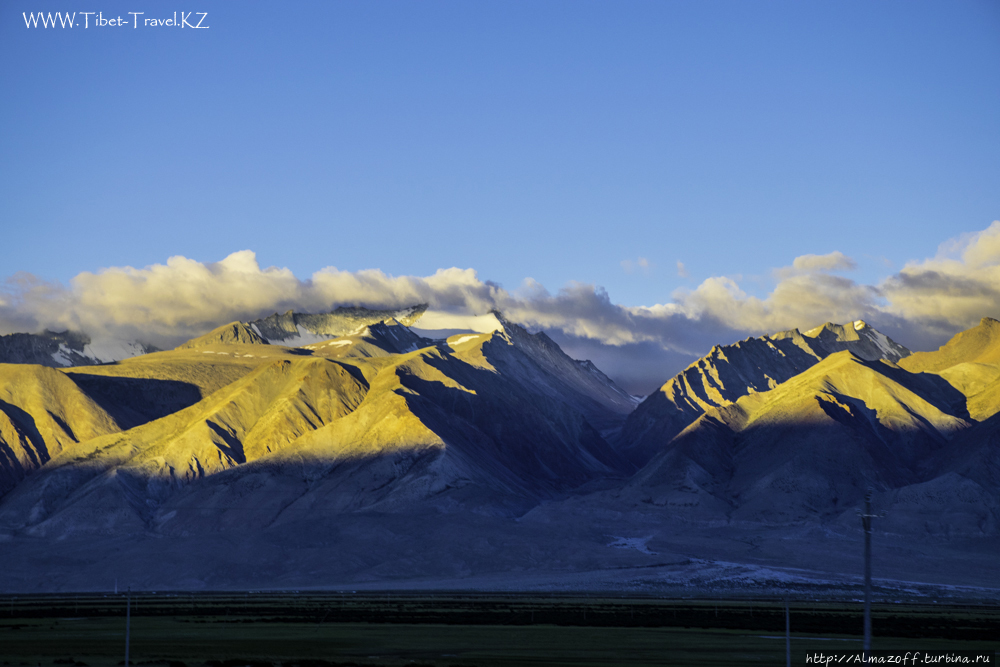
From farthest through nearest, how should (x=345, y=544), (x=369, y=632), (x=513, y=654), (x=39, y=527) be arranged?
1. (x=39, y=527)
2. (x=345, y=544)
3. (x=369, y=632)
4. (x=513, y=654)

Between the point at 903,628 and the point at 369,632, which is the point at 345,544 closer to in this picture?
the point at 369,632

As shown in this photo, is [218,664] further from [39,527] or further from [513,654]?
[39,527]

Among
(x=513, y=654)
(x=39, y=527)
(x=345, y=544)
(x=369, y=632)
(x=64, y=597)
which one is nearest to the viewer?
(x=513, y=654)

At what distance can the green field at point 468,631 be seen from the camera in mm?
65375

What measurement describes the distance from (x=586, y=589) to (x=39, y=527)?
10242 centimetres

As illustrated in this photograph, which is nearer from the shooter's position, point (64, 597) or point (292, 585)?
point (64, 597)

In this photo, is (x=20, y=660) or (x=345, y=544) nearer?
(x=20, y=660)

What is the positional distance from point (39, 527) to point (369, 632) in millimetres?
127616

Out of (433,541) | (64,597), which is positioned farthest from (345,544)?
(64,597)

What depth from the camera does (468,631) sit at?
82375 millimetres

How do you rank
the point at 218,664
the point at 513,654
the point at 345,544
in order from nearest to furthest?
the point at 218,664, the point at 513,654, the point at 345,544

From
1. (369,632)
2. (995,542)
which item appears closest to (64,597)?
(369,632)

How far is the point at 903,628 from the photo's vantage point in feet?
270

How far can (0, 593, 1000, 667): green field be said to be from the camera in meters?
65.4
